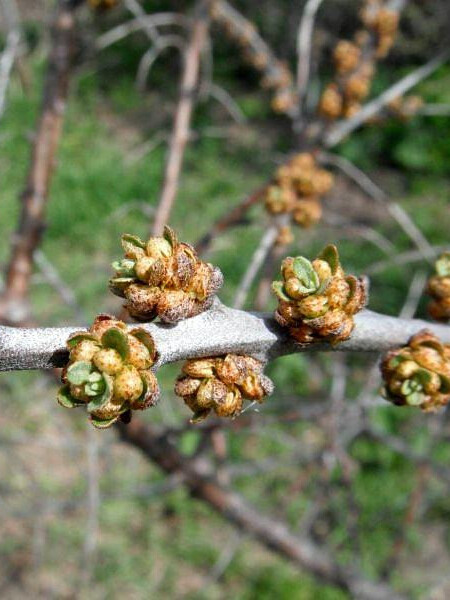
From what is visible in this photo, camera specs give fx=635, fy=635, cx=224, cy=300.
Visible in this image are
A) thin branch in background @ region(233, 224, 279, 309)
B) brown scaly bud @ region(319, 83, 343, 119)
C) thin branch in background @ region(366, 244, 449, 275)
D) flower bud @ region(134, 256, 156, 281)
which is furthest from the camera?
brown scaly bud @ region(319, 83, 343, 119)

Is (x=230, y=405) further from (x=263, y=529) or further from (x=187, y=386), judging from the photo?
(x=263, y=529)

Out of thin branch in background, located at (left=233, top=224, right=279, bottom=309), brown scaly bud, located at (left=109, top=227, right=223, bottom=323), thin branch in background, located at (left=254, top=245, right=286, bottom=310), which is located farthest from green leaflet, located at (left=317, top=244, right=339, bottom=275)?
thin branch in background, located at (left=254, top=245, right=286, bottom=310)

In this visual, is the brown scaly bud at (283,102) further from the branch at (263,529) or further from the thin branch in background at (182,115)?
the branch at (263,529)

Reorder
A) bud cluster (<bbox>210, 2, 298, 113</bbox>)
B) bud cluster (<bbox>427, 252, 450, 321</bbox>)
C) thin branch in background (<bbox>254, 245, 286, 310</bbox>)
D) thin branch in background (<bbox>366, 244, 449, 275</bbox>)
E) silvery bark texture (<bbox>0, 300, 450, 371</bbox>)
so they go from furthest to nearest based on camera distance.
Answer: bud cluster (<bbox>210, 2, 298, 113</bbox>) → thin branch in background (<bbox>254, 245, 286, 310</bbox>) → thin branch in background (<bbox>366, 244, 449, 275</bbox>) → bud cluster (<bbox>427, 252, 450, 321</bbox>) → silvery bark texture (<bbox>0, 300, 450, 371</bbox>)

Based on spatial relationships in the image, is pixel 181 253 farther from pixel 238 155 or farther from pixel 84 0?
pixel 238 155

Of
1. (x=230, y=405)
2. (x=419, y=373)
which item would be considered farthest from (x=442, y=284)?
(x=230, y=405)

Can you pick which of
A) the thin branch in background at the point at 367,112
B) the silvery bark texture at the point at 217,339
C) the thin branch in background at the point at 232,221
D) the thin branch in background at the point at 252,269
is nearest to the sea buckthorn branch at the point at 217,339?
the silvery bark texture at the point at 217,339

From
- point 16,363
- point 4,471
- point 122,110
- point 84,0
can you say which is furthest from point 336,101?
point 122,110

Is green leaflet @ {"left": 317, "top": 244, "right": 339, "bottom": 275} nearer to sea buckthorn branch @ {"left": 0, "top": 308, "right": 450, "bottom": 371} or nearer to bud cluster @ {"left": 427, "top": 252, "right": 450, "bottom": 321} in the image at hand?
sea buckthorn branch @ {"left": 0, "top": 308, "right": 450, "bottom": 371}
